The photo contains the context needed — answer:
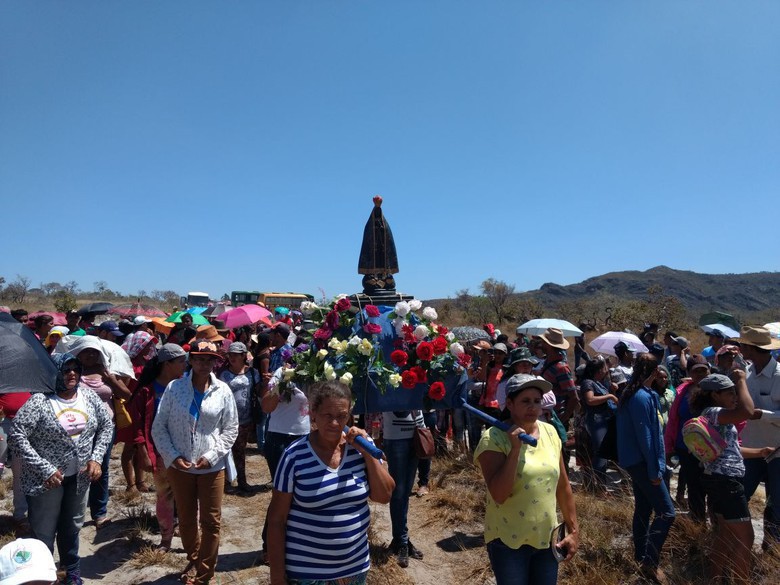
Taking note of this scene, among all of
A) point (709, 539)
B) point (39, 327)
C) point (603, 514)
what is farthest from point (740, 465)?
point (39, 327)

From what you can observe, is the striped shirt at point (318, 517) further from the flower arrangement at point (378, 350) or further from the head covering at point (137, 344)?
the head covering at point (137, 344)

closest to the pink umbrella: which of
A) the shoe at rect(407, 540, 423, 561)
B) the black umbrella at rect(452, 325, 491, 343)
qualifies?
the black umbrella at rect(452, 325, 491, 343)

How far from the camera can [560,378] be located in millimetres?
6656

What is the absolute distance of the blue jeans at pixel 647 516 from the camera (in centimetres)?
413

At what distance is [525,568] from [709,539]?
103 inches

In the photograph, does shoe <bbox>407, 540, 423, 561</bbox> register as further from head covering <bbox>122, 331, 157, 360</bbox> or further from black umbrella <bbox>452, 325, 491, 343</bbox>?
black umbrella <bbox>452, 325, 491, 343</bbox>

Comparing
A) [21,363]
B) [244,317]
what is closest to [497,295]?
[244,317]

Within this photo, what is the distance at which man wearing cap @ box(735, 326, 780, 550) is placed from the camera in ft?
14.5

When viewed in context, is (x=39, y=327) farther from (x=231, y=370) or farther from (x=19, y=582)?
(x=19, y=582)

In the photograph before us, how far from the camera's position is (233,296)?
1638 inches

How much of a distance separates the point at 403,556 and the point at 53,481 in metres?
2.91

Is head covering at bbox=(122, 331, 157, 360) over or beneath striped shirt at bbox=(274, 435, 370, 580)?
over

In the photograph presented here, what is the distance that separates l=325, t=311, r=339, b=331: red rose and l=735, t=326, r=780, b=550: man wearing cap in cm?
372

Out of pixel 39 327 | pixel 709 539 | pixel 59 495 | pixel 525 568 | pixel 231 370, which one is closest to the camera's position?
pixel 525 568
